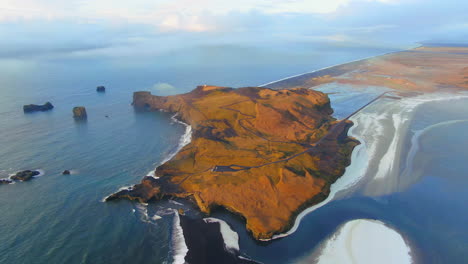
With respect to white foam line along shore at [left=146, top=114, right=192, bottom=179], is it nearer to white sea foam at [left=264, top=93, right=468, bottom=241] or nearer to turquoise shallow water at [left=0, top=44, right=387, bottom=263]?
turquoise shallow water at [left=0, top=44, right=387, bottom=263]

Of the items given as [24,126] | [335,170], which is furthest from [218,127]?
[24,126]

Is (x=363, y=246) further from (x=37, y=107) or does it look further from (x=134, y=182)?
(x=37, y=107)

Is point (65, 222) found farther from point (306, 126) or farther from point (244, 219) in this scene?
point (306, 126)

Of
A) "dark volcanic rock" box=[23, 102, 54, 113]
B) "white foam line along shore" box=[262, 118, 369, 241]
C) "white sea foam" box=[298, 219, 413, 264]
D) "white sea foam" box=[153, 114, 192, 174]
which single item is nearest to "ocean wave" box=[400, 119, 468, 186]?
"white foam line along shore" box=[262, 118, 369, 241]

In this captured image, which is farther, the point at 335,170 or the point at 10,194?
the point at 335,170

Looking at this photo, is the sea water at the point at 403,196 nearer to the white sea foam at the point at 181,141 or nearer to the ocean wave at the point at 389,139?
the ocean wave at the point at 389,139
